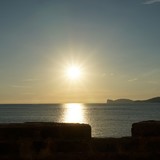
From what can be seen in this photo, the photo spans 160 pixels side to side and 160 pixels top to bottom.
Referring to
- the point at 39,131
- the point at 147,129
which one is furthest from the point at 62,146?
the point at 147,129

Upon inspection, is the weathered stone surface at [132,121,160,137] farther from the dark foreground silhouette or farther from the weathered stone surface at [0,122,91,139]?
the weathered stone surface at [0,122,91,139]

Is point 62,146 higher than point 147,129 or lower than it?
lower

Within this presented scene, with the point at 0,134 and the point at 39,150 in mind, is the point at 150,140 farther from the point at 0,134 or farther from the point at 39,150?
the point at 0,134

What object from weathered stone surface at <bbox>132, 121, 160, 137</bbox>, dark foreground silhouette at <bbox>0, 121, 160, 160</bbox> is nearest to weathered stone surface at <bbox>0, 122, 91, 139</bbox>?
dark foreground silhouette at <bbox>0, 121, 160, 160</bbox>

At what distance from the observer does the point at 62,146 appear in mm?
6809

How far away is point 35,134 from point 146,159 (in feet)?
6.97

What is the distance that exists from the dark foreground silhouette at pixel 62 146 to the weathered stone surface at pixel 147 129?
0.35 feet

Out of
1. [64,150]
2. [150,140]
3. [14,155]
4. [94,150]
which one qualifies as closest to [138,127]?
[150,140]

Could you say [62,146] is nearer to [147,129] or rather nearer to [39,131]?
[39,131]

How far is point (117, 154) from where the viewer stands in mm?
6762

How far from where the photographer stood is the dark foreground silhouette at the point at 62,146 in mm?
6758

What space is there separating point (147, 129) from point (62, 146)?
1679mm

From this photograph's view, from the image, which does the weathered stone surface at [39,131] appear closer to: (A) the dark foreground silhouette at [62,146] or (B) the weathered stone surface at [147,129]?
(A) the dark foreground silhouette at [62,146]

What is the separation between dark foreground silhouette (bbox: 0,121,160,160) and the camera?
6.76 meters
